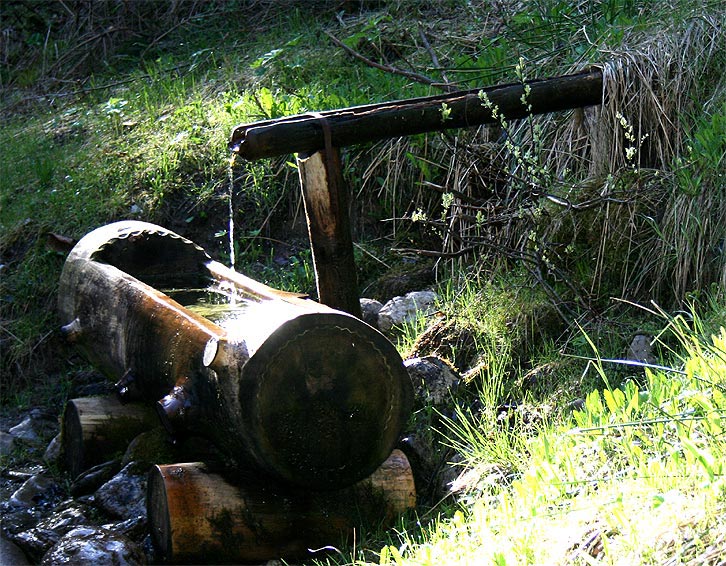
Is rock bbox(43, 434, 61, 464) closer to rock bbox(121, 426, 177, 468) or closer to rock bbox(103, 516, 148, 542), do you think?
rock bbox(121, 426, 177, 468)

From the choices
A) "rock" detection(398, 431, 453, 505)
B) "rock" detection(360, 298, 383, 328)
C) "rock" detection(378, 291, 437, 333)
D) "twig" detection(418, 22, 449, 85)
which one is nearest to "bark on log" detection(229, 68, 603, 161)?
"rock" detection(378, 291, 437, 333)

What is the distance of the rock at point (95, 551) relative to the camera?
3.61 meters

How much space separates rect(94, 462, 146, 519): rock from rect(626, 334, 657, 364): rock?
207cm

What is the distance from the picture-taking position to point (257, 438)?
3.46 m

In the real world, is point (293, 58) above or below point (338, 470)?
above

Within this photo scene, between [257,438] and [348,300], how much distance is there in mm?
1284

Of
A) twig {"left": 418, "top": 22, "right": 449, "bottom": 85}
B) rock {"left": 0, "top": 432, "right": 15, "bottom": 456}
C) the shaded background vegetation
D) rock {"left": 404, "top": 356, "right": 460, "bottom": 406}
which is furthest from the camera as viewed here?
twig {"left": 418, "top": 22, "right": 449, "bottom": 85}

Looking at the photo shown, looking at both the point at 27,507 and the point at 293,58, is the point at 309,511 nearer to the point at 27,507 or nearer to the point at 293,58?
the point at 27,507

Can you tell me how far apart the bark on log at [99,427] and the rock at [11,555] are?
1.73 ft

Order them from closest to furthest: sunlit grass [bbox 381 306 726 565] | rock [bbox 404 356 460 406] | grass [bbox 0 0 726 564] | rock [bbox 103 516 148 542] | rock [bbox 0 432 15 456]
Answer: sunlit grass [bbox 381 306 726 565]
grass [bbox 0 0 726 564]
rock [bbox 103 516 148 542]
rock [bbox 404 356 460 406]
rock [bbox 0 432 15 456]

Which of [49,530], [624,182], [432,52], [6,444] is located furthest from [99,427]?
[432,52]

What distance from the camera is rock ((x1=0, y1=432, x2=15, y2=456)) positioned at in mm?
5247

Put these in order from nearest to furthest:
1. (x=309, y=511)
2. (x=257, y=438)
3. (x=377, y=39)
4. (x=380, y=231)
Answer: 1. (x=257, y=438)
2. (x=309, y=511)
3. (x=380, y=231)
4. (x=377, y=39)

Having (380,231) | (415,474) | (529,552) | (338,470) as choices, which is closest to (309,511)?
(338,470)
